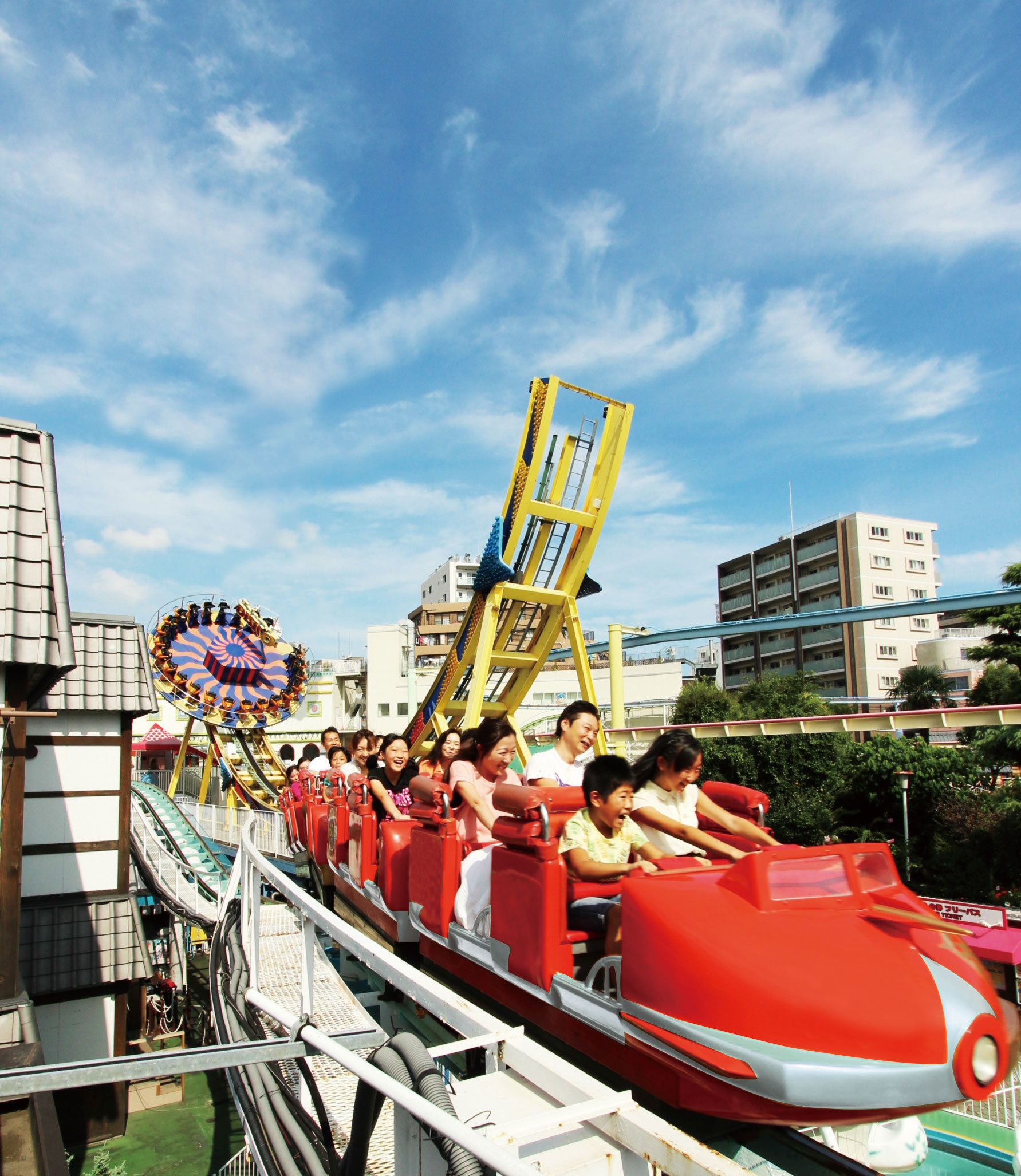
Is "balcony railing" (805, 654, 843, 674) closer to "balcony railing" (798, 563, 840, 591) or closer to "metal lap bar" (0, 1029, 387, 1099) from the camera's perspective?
"balcony railing" (798, 563, 840, 591)

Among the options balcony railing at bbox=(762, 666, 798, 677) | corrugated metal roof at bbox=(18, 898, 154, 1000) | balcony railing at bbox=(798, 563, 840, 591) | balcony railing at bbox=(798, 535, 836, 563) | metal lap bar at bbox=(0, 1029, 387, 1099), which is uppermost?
balcony railing at bbox=(798, 535, 836, 563)

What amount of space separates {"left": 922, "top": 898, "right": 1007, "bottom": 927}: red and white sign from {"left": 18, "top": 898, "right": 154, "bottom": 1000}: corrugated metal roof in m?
8.99

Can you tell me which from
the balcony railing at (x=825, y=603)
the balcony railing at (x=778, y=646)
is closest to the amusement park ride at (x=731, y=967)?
the balcony railing at (x=825, y=603)

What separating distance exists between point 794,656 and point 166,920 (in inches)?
1686

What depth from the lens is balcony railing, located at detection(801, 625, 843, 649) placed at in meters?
47.0

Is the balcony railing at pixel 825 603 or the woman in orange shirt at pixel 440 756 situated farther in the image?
the balcony railing at pixel 825 603

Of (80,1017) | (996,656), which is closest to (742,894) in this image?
(80,1017)

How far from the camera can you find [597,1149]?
4.54 feet

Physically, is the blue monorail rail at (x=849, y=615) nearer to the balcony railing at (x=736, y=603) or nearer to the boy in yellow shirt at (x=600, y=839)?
the boy in yellow shirt at (x=600, y=839)

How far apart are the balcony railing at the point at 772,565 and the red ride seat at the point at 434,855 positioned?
5077 centimetres

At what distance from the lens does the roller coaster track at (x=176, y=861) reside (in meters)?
12.2

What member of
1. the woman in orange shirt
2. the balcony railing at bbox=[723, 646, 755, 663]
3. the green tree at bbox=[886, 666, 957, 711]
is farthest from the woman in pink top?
the balcony railing at bbox=[723, 646, 755, 663]

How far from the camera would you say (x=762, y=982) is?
2.09 meters

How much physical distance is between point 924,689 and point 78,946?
3805cm
